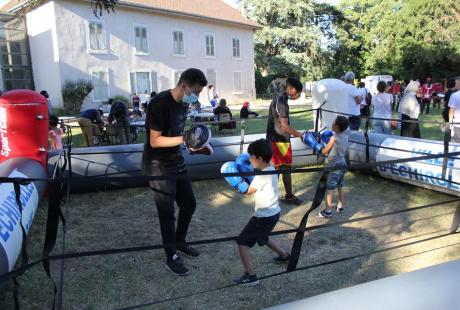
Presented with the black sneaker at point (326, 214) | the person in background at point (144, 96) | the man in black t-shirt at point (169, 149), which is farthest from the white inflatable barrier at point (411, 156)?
the person in background at point (144, 96)

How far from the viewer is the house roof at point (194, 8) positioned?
81.0ft

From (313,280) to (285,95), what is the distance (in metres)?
2.46

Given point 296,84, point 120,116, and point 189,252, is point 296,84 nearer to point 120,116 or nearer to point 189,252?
point 189,252

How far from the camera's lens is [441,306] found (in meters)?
2.00

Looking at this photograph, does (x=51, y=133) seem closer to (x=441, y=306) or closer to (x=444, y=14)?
(x=441, y=306)

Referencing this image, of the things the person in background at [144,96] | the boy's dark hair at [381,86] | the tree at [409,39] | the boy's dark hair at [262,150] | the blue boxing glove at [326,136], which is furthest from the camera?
the tree at [409,39]

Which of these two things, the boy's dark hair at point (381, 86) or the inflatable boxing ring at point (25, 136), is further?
the boy's dark hair at point (381, 86)

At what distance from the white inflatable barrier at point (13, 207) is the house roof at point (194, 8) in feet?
67.0

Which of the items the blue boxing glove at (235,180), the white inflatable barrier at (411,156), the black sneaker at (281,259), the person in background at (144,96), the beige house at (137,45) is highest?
the beige house at (137,45)

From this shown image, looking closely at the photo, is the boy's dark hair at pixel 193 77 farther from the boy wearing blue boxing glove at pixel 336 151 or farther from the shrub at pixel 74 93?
the shrub at pixel 74 93

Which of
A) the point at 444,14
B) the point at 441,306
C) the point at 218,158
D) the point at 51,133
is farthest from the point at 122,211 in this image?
the point at 444,14

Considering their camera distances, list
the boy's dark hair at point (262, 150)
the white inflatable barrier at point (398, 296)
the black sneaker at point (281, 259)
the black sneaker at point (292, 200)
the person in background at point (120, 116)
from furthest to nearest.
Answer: the person in background at point (120, 116)
the black sneaker at point (292, 200)
the black sneaker at point (281, 259)
the boy's dark hair at point (262, 150)
the white inflatable barrier at point (398, 296)

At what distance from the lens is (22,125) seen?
515cm

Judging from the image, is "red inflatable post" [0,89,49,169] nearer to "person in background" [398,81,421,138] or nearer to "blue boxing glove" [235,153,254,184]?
"blue boxing glove" [235,153,254,184]
